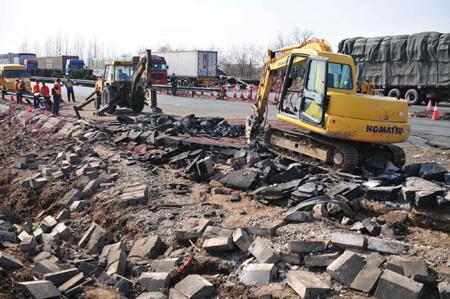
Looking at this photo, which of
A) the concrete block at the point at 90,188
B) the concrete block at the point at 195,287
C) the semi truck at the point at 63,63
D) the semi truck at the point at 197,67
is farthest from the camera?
the semi truck at the point at 63,63

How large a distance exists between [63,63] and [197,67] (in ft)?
79.1

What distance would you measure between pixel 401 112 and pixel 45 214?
306 inches

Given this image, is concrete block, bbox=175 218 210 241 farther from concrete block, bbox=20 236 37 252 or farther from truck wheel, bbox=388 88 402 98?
truck wheel, bbox=388 88 402 98

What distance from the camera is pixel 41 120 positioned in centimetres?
1750

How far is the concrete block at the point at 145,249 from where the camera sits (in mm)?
6203

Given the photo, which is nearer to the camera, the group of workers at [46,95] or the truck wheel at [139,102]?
the group of workers at [46,95]

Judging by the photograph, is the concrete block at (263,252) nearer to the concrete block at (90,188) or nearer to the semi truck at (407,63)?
the concrete block at (90,188)

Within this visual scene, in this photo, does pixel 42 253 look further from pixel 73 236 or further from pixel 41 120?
pixel 41 120

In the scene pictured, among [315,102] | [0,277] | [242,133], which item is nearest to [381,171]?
[315,102]

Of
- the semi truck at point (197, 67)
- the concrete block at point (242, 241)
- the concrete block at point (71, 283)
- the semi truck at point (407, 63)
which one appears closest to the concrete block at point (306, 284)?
the concrete block at point (242, 241)

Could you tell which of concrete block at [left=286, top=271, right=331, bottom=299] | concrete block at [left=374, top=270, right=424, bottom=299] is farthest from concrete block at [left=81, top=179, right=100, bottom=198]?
concrete block at [left=374, top=270, right=424, bottom=299]

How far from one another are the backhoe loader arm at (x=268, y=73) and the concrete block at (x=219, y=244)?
5.54 metres

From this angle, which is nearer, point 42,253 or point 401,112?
point 42,253

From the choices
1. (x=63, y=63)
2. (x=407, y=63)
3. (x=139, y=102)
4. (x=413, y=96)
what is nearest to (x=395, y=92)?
(x=413, y=96)
